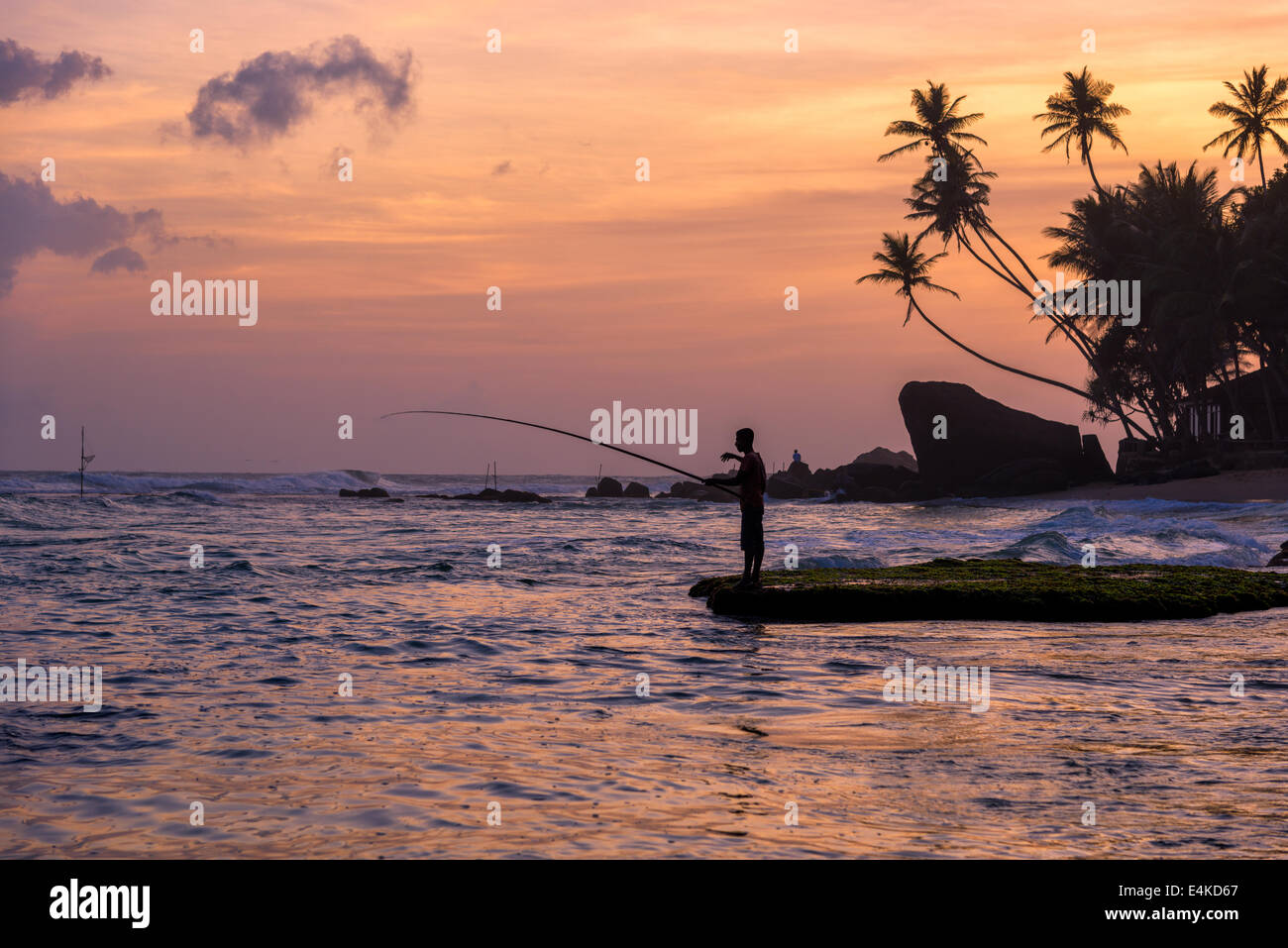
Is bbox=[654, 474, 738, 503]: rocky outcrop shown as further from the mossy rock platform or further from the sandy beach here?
the mossy rock platform

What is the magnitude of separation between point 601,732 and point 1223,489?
42211mm

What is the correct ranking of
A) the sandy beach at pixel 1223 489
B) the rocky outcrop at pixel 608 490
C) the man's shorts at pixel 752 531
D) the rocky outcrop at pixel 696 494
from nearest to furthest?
the man's shorts at pixel 752 531 < the sandy beach at pixel 1223 489 < the rocky outcrop at pixel 696 494 < the rocky outcrop at pixel 608 490

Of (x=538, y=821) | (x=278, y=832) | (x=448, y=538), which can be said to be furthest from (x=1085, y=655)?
(x=448, y=538)

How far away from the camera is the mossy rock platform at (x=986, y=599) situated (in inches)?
504

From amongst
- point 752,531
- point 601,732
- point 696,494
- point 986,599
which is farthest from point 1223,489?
point 601,732

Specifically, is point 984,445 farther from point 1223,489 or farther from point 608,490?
point 608,490

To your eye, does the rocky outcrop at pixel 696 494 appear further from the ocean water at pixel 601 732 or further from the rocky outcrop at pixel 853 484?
the ocean water at pixel 601 732

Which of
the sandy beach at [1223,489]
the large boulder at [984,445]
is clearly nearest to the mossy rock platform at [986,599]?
the sandy beach at [1223,489]

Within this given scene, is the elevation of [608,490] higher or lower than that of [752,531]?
lower

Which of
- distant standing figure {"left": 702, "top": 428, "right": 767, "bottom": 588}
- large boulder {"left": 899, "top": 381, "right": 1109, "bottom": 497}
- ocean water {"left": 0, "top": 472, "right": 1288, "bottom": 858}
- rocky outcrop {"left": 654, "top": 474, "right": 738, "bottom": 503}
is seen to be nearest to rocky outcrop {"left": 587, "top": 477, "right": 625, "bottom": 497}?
rocky outcrop {"left": 654, "top": 474, "right": 738, "bottom": 503}

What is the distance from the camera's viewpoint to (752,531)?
13.2 metres

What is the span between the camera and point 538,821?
5.02 meters

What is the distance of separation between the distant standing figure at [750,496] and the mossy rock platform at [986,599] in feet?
1.03
